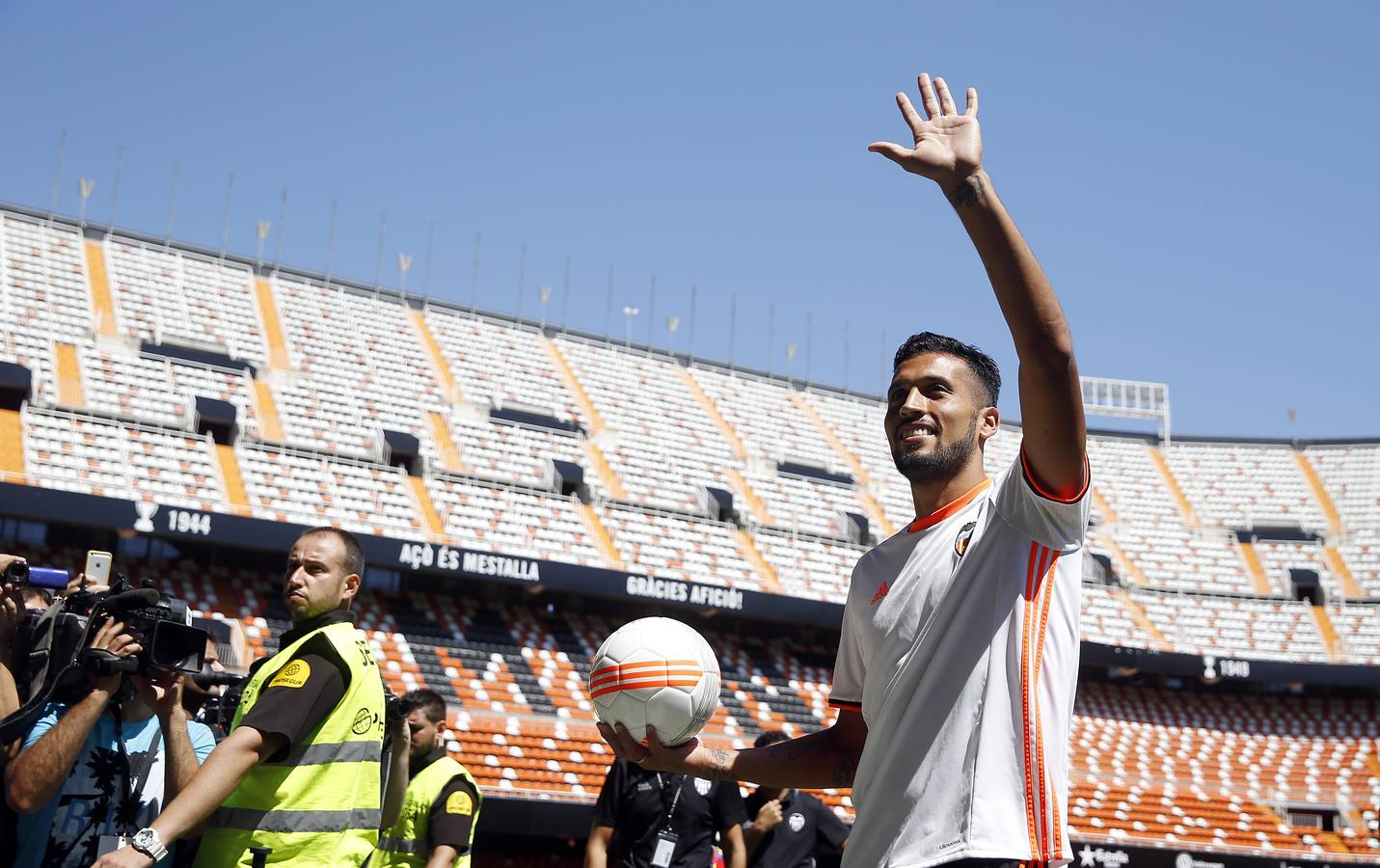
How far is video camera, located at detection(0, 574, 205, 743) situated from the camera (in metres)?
4.34

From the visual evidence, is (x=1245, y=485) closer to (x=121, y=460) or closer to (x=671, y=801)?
(x=121, y=460)

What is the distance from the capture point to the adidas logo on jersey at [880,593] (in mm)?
3352

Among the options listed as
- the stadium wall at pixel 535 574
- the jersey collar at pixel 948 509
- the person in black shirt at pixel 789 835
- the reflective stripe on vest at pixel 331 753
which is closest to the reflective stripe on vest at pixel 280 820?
the reflective stripe on vest at pixel 331 753

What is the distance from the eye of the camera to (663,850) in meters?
7.62

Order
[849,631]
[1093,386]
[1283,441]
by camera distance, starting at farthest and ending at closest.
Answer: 1. [1093,386]
2. [1283,441]
3. [849,631]

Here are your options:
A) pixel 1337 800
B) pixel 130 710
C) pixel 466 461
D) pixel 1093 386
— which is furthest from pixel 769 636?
pixel 130 710

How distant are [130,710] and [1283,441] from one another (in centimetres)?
4805

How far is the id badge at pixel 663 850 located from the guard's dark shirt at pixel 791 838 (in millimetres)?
776

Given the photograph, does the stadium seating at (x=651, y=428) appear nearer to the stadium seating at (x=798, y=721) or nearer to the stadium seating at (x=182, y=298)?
the stadium seating at (x=798, y=721)

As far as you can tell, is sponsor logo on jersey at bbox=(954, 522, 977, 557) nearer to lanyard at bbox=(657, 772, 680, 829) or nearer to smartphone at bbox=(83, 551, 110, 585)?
smartphone at bbox=(83, 551, 110, 585)

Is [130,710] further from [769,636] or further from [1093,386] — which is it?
[1093,386]

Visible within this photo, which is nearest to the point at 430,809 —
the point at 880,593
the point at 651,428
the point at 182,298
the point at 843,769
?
the point at 843,769

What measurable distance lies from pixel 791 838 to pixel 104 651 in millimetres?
5140

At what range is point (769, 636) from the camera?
112 ft
